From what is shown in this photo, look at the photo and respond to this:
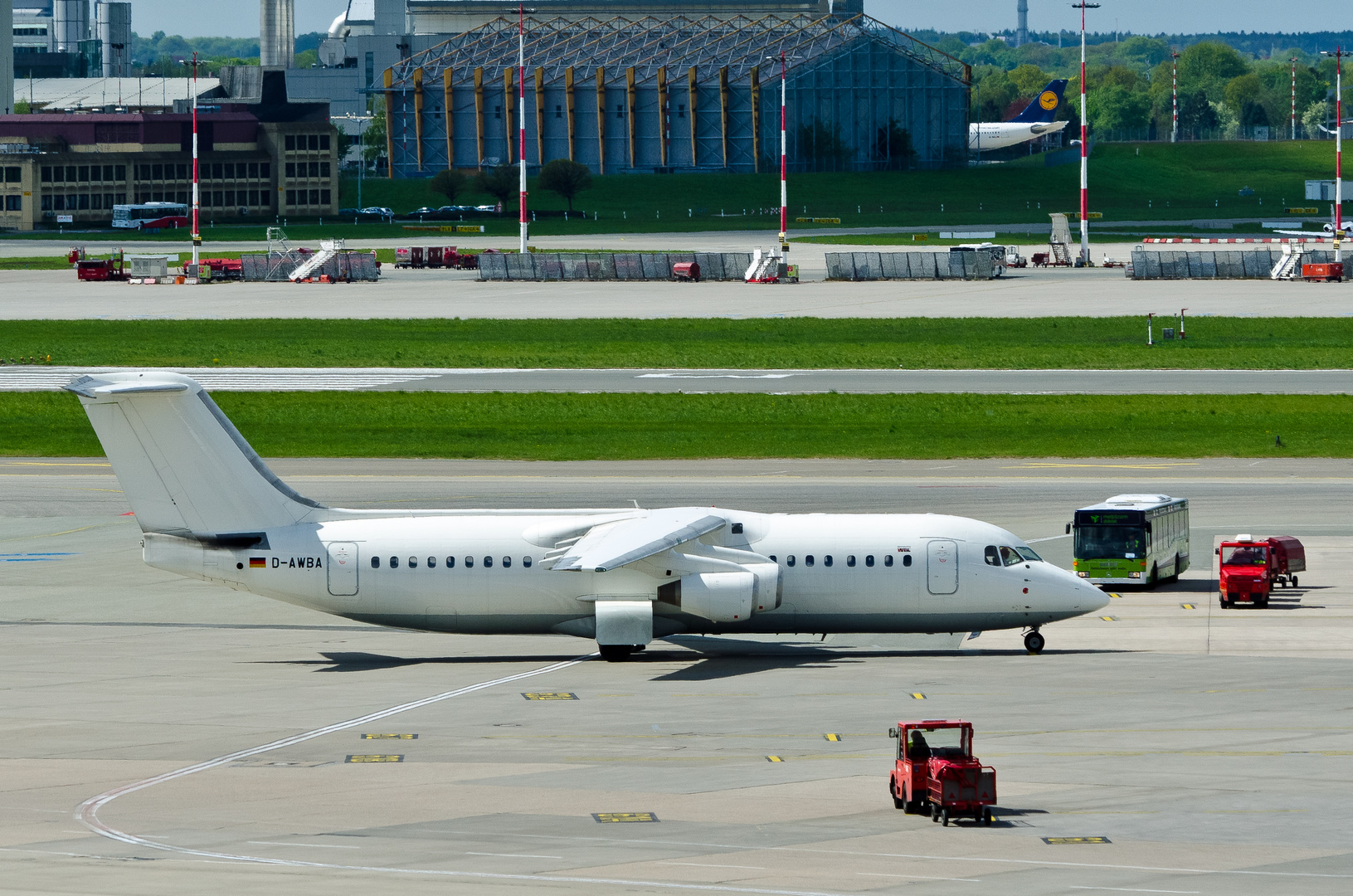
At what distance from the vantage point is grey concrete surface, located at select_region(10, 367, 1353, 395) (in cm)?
8050

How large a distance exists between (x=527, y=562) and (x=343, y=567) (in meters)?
4.03

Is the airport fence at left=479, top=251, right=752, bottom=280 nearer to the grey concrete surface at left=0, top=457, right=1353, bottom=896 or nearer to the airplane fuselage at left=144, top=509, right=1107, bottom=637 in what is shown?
the grey concrete surface at left=0, top=457, right=1353, bottom=896

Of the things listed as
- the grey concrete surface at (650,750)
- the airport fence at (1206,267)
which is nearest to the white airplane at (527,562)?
the grey concrete surface at (650,750)

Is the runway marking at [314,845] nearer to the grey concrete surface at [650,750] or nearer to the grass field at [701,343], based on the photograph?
the grey concrete surface at [650,750]

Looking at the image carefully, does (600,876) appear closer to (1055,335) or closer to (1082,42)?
(1055,335)

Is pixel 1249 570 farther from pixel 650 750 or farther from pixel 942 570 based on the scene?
pixel 650 750

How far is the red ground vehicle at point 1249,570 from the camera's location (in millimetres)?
43500

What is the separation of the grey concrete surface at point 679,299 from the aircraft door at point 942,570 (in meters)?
76.7

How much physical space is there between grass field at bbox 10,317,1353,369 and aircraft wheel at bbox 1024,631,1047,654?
50.4 meters

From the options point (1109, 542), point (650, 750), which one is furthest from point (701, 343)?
point (650, 750)

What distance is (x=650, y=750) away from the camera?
30.5 metres

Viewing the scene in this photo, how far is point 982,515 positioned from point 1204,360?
40.9 metres

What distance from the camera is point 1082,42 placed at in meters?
147

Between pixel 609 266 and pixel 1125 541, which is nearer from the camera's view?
pixel 1125 541
